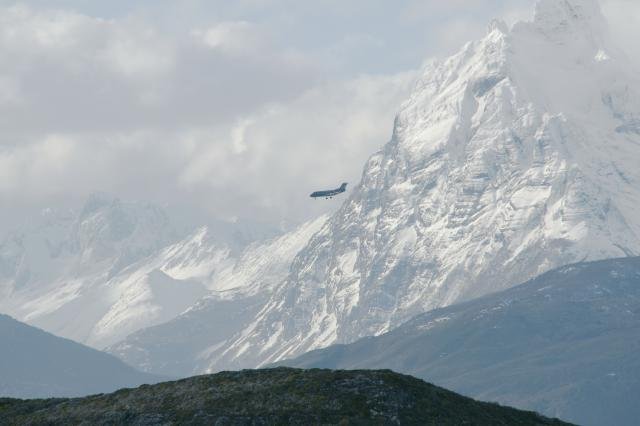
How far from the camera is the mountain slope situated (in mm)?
152625

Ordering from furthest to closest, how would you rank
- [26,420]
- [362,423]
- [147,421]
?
[26,420] < [147,421] < [362,423]

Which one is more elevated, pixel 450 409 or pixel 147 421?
pixel 147 421

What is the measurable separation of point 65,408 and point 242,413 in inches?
1172

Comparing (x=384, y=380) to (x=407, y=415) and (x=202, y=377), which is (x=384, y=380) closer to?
(x=407, y=415)

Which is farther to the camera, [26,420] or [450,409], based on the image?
[26,420]

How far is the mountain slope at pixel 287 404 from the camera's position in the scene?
152625 mm

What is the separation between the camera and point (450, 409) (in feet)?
521

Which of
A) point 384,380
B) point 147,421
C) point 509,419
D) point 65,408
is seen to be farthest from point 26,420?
point 509,419

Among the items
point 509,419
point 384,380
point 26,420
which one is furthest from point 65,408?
point 509,419

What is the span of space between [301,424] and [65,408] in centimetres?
3822

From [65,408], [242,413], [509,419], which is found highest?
[65,408]

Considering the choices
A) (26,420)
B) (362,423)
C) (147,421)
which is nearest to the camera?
(362,423)

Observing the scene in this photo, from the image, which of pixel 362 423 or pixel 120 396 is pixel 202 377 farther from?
pixel 362 423

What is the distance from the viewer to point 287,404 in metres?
155
